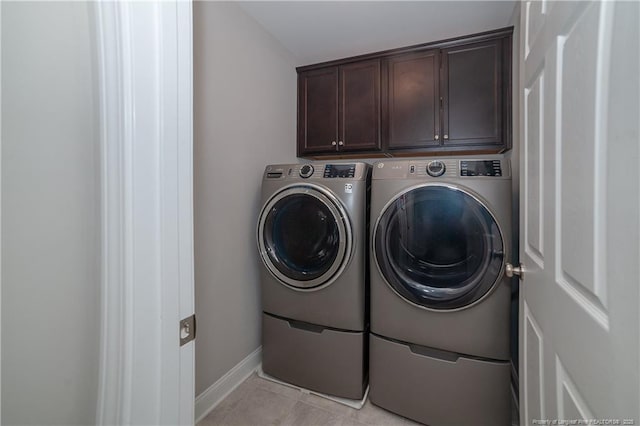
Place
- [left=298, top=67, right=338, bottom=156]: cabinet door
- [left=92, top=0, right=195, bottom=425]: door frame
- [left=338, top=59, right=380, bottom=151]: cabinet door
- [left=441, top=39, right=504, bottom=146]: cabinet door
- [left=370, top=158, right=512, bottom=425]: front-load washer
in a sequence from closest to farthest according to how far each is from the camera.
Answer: [left=92, top=0, right=195, bottom=425]: door frame
[left=370, top=158, right=512, bottom=425]: front-load washer
[left=441, top=39, right=504, bottom=146]: cabinet door
[left=338, top=59, right=380, bottom=151]: cabinet door
[left=298, top=67, right=338, bottom=156]: cabinet door

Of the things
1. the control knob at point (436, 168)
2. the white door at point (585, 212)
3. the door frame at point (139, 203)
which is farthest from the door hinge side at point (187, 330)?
the control knob at point (436, 168)

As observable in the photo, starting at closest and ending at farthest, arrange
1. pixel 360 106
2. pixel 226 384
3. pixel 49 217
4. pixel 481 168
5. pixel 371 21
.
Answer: pixel 49 217 < pixel 481 168 < pixel 226 384 < pixel 371 21 < pixel 360 106

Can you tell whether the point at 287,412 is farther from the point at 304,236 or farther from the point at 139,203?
the point at 139,203

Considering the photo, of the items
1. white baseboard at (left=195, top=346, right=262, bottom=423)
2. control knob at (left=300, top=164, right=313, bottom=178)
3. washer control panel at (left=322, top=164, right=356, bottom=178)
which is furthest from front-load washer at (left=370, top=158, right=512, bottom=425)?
white baseboard at (left=195, top=346, right=262, bottom=423)

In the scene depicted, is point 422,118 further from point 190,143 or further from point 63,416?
point 63,416

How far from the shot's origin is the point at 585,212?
0.46 metres

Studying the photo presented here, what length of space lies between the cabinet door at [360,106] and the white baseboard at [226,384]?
1735 millimetres

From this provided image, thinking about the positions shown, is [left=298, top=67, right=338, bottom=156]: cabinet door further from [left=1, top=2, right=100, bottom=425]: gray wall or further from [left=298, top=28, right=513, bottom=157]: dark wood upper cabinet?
[left=1, top=2, right=100, bottom=425]: gray wall

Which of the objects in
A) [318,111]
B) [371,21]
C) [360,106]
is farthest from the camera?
[318,111]

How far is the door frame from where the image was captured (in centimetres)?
53

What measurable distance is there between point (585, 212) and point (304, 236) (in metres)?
1.28

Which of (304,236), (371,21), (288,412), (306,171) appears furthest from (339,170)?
(288,412)

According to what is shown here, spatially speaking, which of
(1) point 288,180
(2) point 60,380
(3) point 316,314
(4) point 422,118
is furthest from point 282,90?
(2) point 60,380

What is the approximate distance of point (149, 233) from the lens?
561mm
